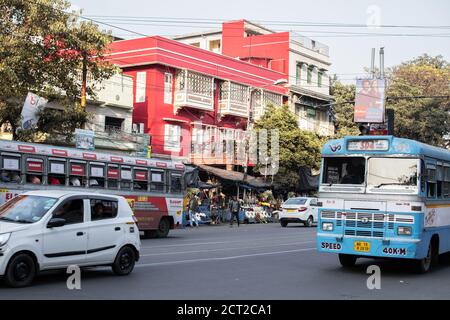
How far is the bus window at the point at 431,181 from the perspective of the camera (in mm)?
13010

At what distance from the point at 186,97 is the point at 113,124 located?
20.0 ft

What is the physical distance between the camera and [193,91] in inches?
1592

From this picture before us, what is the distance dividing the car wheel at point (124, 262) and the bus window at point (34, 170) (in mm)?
7575

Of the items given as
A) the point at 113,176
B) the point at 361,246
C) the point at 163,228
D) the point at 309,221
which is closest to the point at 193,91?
the point at 309,221

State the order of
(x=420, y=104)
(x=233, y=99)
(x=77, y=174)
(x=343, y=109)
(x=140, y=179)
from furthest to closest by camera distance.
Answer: (x=343, y=109)
(x=420, y=104)
(x=233, y=99)
(x=140, y=179)
(x=77, y=174)

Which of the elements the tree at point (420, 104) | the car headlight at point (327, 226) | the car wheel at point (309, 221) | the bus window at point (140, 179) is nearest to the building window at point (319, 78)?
the tree at point (420, 104)

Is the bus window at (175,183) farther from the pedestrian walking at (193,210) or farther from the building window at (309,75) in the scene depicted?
the building window at (309,75)

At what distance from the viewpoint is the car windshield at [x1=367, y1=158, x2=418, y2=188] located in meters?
12.5

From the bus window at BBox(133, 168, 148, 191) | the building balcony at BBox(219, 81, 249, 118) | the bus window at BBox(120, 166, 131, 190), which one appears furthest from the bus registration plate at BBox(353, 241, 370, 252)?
the building balcony at BBox(219, 81, 249, 118)

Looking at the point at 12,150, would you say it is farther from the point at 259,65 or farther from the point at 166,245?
the point at 259,65

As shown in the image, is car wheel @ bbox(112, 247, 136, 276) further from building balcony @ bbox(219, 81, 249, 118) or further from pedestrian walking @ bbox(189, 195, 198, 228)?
building balcony @ bbox(219, 81, 249, 118)

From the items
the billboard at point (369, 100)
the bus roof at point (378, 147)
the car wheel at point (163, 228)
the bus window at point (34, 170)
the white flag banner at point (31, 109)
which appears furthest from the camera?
the billboard at point (369, 100)

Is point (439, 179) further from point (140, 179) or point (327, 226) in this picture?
point (140, 179)

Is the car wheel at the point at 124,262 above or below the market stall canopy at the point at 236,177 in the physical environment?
below
